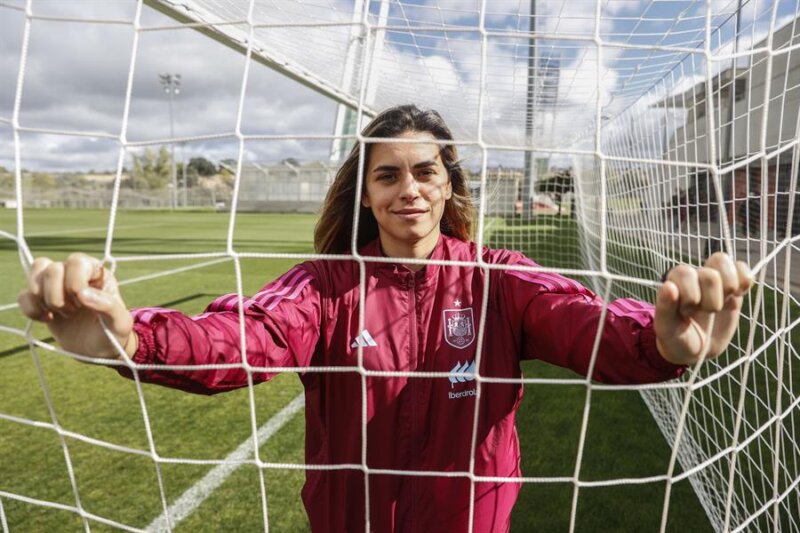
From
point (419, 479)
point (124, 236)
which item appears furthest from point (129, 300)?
point (124, 236)

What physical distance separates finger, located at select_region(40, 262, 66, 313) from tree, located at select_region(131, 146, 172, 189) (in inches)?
1864

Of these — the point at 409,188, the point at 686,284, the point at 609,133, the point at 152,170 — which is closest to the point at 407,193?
the point at 409,188

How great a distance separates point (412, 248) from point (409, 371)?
12.4 inches

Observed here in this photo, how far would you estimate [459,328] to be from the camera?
1.39 metres

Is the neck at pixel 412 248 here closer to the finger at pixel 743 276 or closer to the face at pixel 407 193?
the face at pixel 407 193

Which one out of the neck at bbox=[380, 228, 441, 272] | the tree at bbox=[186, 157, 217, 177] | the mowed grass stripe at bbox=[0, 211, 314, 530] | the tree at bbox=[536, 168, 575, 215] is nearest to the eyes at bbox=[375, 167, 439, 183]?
the neck at bbox=[380, 228, 441, 272]

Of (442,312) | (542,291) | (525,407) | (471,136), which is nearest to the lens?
(542,291)

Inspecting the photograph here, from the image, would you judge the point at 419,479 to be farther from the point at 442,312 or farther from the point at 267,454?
the point at 267,454

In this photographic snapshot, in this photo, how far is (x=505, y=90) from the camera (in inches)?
164

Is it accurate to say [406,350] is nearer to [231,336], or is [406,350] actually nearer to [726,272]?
[231,336]

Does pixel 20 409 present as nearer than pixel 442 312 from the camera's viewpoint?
No

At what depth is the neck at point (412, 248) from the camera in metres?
→ 1.43

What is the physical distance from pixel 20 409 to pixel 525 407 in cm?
323

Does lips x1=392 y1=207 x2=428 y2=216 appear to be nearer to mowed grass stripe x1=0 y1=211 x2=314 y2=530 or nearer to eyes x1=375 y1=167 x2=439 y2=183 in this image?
eyes x1=375 y1=167 x2=439 y2=183
